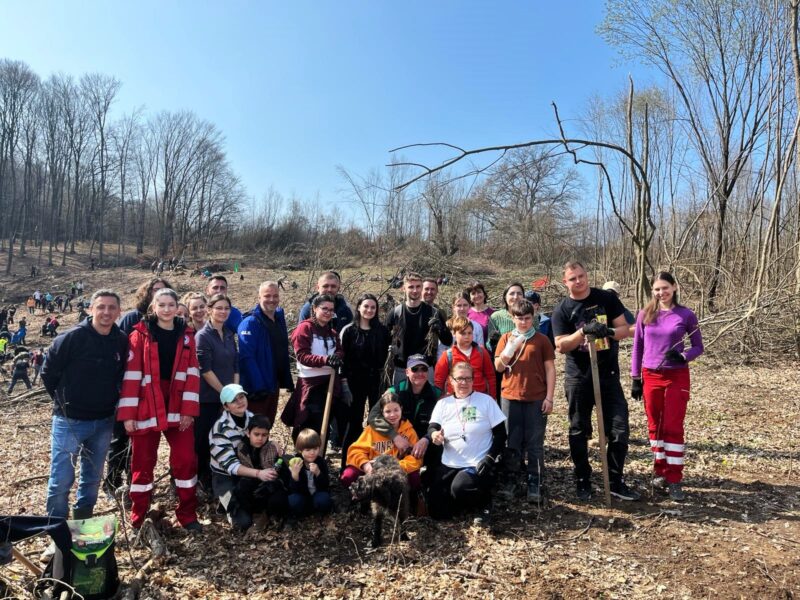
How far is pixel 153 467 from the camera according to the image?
12.7 ft

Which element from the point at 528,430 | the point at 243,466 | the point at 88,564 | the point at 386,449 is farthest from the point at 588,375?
the point at 88,564

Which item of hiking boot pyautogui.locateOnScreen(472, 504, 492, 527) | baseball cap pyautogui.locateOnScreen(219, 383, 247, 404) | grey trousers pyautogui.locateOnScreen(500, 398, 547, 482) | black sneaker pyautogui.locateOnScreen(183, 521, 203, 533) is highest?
baseball cap pyautogui.locateOnScreen(219, 383, 247, 404)

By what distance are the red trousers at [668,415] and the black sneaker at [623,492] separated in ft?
1.12

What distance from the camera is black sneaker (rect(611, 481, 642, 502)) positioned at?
424 centimetres

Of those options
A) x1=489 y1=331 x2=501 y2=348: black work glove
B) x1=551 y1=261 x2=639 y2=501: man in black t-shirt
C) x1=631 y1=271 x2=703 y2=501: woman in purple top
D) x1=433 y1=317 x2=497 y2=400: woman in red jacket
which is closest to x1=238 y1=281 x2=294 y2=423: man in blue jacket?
x1=433 y1=317 x2=497 y2=400: woman in red jacket

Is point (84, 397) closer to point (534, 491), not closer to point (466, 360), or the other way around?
point (466, 360)

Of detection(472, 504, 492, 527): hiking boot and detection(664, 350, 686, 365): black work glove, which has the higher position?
detection(664, 350, 686, 365): black work glove

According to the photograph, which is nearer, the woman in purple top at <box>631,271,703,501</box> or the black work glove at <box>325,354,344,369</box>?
the woman in purple top at <box>631,271,703,501</box>

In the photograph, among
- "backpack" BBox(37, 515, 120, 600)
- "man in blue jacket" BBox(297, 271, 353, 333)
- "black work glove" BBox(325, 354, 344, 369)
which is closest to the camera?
"backpack" BBox(37, 515, 120, 600)

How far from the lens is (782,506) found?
4.14 metres

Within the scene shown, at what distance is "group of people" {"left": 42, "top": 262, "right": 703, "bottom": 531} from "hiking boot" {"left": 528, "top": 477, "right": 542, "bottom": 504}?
11mm

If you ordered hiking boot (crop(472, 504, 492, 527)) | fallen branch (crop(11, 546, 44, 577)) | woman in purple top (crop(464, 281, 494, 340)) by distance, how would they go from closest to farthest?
fallen branch (crop(11, 546, 44, 577)) → hiking boot (crop(472, 504, 492, 527)) → woman in purple top (crop(464, 281, 494, 340))

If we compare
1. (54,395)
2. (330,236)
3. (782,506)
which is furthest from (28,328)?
(782,506)

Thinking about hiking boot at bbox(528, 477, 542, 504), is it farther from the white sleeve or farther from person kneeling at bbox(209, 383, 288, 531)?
person kneeling at bbox(209, 383, 288, 531)
